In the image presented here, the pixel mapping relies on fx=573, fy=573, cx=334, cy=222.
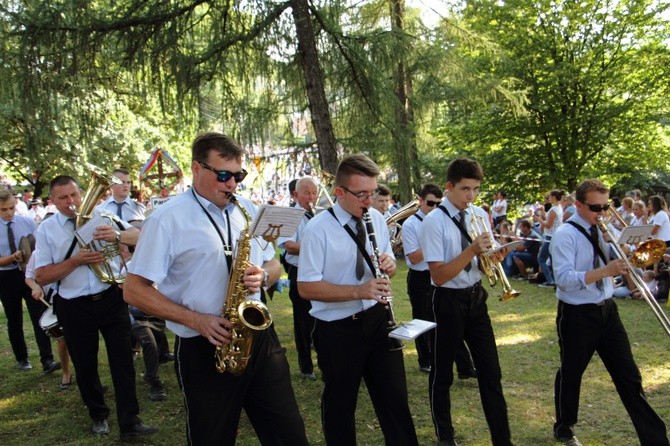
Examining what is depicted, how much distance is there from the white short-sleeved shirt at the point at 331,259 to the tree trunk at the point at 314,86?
18.1 ft

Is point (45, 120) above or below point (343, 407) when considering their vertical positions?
above

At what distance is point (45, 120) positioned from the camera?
7.95m

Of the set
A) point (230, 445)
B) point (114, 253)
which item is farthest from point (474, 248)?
point (114, 253)

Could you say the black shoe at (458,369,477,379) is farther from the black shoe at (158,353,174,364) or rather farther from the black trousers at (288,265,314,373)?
the black shoe at (158,353,174,364)

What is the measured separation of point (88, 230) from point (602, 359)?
4.62 m

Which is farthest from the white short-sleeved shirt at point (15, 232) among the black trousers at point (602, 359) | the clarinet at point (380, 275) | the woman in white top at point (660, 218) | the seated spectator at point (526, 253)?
the seated spectator at point (526, 253)

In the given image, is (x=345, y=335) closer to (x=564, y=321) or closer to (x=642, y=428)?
(x=564, y=321)

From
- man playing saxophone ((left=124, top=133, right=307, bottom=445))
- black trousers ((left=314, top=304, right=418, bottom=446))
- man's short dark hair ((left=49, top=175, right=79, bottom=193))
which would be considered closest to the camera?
man playing saxophone ((left=124, top=133, right=307, bottom=445))

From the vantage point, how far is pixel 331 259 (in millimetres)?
4047

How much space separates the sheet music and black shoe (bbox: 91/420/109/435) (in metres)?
1.87

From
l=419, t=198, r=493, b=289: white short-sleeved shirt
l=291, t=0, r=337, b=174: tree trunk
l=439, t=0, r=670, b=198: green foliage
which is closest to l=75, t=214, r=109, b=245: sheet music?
l=419, t=198, r=493, b=289: white short-sleeved shirt

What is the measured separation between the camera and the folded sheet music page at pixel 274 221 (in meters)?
3.34

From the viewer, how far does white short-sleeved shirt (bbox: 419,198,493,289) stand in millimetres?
4777

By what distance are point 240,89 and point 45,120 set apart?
9.82ft
